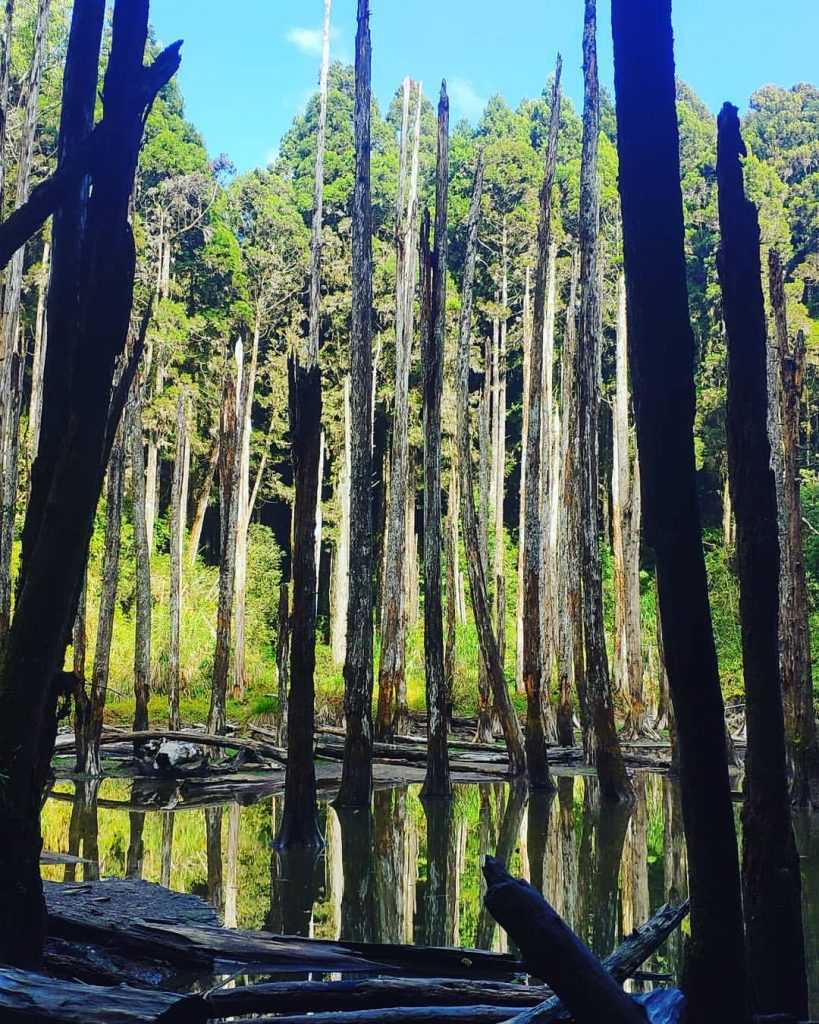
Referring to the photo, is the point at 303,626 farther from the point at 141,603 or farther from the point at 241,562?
the point at 241,562

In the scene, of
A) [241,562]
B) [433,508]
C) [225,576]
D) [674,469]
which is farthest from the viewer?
[241,562]

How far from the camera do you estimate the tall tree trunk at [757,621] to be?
4.07m

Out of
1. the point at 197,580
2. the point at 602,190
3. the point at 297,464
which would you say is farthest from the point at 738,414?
the point at 602,190

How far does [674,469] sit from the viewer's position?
11.3 ft

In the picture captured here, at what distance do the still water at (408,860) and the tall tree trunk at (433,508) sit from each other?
577mm

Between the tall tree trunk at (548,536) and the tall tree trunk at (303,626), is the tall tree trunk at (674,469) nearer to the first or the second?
the tall tree trunk at (303,626)

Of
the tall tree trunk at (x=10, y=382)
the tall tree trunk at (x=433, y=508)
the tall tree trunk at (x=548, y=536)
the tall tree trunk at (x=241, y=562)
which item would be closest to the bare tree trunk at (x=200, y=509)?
the tall tree trunk at (x=241, y=562)

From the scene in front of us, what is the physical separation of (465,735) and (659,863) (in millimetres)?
13633

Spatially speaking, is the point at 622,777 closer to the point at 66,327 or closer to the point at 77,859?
the point at 77,859

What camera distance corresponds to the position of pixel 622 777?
11.9 metres

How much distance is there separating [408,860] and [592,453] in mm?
6088

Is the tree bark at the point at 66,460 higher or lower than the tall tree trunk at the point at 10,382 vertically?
lower

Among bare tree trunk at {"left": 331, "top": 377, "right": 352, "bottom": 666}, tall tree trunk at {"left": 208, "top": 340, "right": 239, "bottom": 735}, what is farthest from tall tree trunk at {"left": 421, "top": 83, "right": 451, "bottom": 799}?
bare tree trunk at {"left": 331, "top": 377, "right": 352, "bottom": 666}

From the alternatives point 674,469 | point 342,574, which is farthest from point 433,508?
point 342,574
